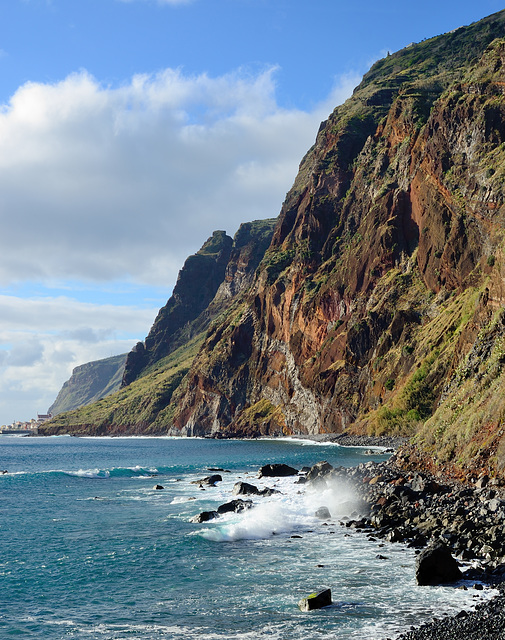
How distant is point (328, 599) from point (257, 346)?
560 ft

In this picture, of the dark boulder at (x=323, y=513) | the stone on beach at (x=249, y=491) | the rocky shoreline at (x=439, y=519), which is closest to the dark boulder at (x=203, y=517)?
the rocky shoreline at (x=439, y=519)

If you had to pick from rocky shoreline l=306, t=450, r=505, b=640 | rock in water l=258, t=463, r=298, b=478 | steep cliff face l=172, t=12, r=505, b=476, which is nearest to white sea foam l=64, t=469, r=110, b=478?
rock in water l=258, t=463, r=298, b=478

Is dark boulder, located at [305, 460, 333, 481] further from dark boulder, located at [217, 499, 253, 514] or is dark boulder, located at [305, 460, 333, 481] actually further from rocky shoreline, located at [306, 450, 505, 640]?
dark boulder, located at [217, 499, 253, 514]

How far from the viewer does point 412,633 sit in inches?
786

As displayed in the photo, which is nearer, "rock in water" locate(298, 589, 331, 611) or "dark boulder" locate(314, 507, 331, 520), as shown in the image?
"rock in water" locate(298, 589, 331, 611)

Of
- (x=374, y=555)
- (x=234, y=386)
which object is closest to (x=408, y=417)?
(x=374, y=555)

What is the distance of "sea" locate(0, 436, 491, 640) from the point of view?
22.0m

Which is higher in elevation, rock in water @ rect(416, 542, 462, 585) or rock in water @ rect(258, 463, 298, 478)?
rock in water @ rect(416, 542, 462, 585)

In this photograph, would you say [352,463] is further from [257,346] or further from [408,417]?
[257,346]

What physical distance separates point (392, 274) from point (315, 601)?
403ft

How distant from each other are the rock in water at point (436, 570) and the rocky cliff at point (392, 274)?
85.1 ft

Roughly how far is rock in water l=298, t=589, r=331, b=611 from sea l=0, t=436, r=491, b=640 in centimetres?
31

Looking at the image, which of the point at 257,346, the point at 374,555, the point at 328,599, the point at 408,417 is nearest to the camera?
the point at 328,599

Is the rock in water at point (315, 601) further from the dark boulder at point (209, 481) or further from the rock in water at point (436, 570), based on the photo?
the dark boulder at point (209, 481)
